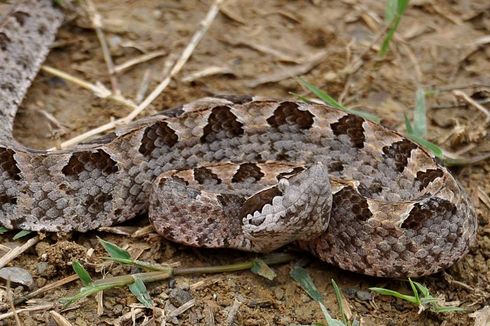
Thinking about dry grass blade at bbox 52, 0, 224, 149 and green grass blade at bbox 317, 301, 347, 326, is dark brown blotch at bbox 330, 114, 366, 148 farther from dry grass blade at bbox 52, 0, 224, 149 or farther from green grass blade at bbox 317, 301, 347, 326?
dry grass blade at bbox 52, 0, 224, 149

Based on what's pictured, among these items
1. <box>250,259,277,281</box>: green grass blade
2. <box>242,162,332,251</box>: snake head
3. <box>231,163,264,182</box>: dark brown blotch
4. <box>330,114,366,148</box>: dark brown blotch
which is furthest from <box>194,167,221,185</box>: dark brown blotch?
<box>330,114,366,148</box>: dark brown blotch

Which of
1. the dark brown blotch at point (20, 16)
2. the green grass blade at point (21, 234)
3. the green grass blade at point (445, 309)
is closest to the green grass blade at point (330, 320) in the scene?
the green grass blade at point (445, 309)

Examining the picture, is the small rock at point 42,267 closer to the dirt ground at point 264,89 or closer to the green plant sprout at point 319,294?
the dirt ground at point 264,89

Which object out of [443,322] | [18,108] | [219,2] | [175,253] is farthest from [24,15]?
[443,322]

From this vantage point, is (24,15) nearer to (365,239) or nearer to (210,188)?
(210,188)

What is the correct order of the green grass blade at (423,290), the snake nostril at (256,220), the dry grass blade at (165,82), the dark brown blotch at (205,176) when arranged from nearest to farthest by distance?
→ the snake nostril at (256,220)
the green grass blade at (423,290)
the dark brown blotch at (205,176)
the dry grass blade at (165,82)
